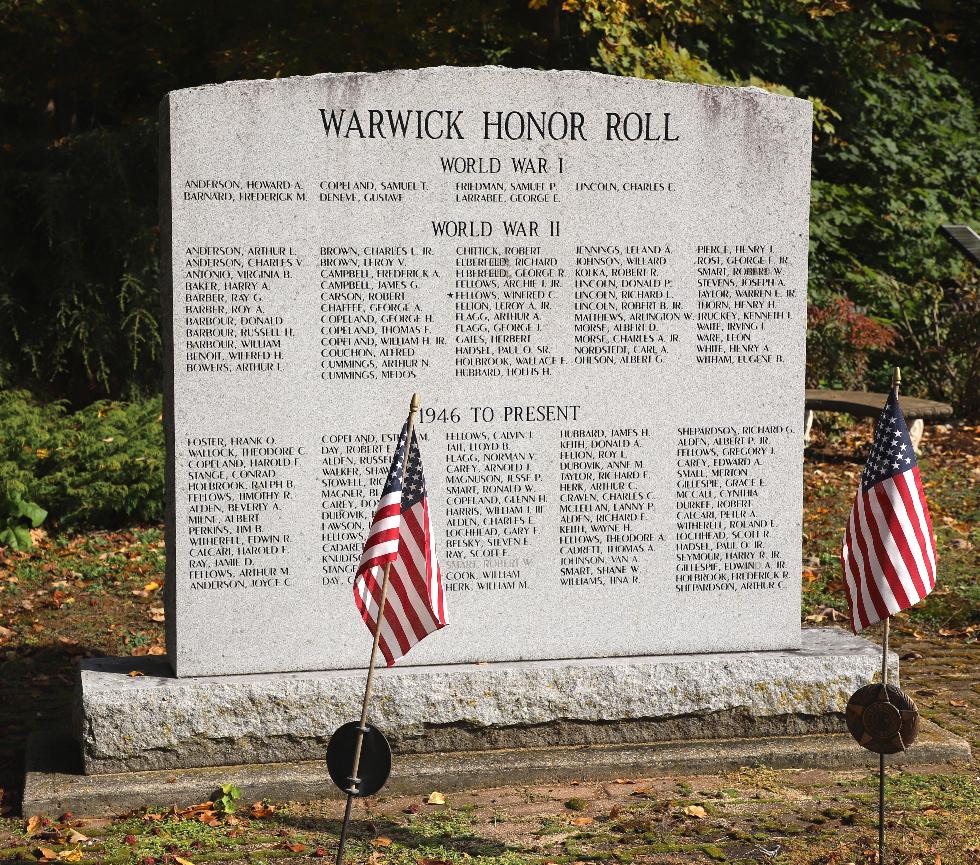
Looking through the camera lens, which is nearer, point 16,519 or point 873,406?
point 16,519

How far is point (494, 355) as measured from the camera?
610 cm

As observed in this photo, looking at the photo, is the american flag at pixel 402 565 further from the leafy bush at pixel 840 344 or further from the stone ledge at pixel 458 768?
the leafy bush at pixel 840 344

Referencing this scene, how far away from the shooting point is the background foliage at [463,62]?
12648mm

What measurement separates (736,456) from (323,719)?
93.5 inches

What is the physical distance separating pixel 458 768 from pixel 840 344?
35.2 ft

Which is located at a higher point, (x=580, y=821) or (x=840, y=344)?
(x=840, y=344)

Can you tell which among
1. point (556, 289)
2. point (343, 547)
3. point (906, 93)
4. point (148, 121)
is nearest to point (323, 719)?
point (343, 547)

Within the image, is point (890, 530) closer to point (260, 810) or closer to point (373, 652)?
point (373, 652)

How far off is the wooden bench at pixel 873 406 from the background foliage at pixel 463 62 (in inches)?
68.4

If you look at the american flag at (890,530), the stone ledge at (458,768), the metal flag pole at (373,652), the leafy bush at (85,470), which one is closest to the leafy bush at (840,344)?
the leafy bush at (85,470)

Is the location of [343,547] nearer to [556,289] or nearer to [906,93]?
[556,289]

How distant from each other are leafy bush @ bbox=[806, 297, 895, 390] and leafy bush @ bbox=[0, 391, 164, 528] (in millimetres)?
7985

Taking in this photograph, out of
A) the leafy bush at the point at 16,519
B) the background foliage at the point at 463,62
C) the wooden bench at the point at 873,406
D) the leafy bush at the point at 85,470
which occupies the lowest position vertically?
the leafy bush at the point at 16,519

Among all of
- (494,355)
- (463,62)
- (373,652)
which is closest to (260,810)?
(373,652)
